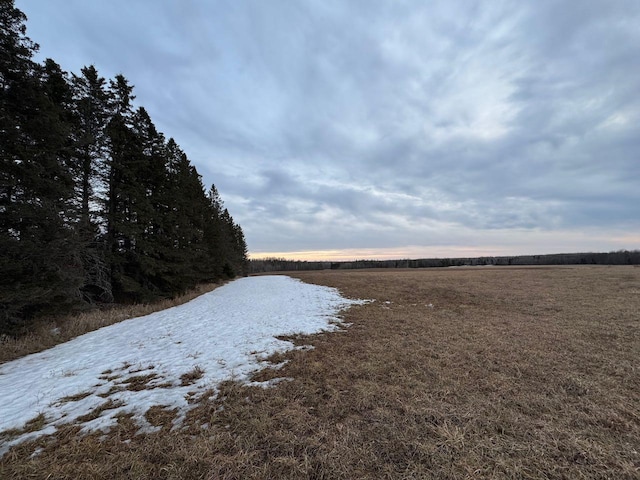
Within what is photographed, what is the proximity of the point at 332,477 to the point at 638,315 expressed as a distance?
→ 15735 mm

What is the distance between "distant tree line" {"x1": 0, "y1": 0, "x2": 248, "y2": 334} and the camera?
820 cm

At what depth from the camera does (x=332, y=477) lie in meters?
2.99

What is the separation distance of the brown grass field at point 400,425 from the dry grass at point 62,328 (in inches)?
237

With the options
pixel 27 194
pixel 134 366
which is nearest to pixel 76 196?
pixel 27 194

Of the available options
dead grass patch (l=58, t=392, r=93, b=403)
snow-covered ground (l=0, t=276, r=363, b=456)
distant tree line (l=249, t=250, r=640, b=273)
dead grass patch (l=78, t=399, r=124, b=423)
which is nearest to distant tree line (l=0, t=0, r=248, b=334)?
snow-covered ground (l=0, t=276, r=363, b=456)

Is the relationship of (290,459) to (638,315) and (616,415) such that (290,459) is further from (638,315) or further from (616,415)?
(638,315)

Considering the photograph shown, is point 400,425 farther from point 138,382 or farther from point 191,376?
point 138,382

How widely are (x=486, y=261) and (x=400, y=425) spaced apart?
5169 inches

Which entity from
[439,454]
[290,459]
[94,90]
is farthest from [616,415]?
→ [94,90]

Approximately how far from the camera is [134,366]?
655cm

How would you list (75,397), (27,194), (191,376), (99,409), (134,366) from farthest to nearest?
1. (27,194)
2. (134,366)
3. (191,376)
4. (75,397)
5. (99,409)

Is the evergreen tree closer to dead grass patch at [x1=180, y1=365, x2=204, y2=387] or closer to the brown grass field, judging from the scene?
dead grass patch at [x1=180, y1=365, x2=204, y2=387]

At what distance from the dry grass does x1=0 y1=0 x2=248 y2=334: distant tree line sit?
56 cm

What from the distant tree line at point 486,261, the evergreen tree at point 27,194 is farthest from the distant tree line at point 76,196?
the distant tree line at point 486,261
